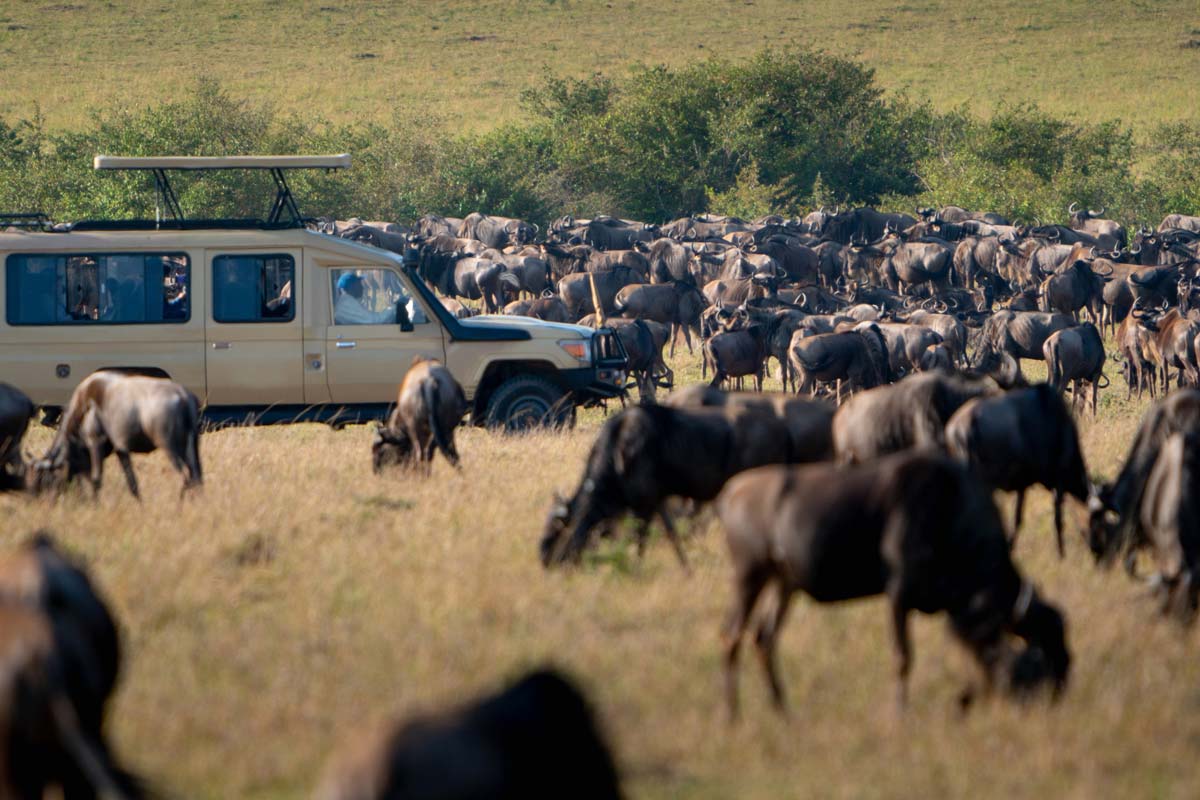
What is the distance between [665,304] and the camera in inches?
1001

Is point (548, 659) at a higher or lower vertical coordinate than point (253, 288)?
lower

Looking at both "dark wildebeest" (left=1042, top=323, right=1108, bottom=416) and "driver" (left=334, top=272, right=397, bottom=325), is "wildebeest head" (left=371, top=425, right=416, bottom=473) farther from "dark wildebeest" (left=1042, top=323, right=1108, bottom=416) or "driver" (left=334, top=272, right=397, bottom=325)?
"dark wildebeest" (left=1042, top=323, right=1108, bottom=416)

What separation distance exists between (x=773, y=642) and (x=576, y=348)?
7.77 metres

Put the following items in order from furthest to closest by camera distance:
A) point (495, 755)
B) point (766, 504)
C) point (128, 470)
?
point (128, 470), point (766, 504), point (495, 755)

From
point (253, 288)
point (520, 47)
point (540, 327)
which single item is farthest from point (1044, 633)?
point (520, 47)

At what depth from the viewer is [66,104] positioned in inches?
2486

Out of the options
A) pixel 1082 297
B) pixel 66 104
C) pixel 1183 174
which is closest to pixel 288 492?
pixel 1082 297

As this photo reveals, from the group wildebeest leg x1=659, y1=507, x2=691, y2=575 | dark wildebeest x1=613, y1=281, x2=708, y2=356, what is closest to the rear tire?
wildebeest leg x1=659, y1=507, x2=691, y2=575

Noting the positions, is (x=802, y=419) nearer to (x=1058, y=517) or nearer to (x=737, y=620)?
(x=1058, y=517)

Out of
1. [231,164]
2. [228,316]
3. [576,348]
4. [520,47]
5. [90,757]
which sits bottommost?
[90,757]

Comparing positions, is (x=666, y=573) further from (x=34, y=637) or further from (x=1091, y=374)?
(x=1091, y=374)

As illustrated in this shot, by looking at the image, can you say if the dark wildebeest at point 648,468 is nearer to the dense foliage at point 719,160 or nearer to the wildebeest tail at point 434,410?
the wildebeest tail at point 434,410

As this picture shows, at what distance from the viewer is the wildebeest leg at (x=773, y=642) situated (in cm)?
572

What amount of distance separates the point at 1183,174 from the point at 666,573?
49.4m
